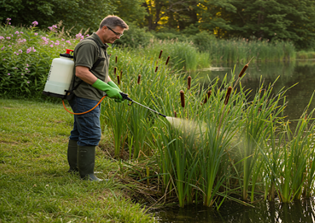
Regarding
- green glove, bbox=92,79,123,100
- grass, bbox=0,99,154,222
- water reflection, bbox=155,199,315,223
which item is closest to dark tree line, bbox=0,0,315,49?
grass, bbox=0,99,154,222

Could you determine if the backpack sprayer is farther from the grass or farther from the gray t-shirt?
the grass

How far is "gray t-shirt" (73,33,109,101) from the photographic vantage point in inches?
129

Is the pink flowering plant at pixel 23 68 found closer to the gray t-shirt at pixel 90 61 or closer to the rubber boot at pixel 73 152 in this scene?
the rubber boot at pixel 73 152

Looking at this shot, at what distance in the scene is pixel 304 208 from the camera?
340 cm

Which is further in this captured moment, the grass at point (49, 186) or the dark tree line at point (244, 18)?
the dark tree line at point (244, 18)

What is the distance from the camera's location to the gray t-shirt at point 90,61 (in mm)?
3268

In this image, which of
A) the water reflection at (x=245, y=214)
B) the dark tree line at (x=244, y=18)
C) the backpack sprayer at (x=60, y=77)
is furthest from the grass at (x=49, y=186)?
the dark tree line at (x=244, y=18)

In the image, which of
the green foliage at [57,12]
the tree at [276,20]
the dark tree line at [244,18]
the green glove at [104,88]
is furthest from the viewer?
the tree at [276,20]

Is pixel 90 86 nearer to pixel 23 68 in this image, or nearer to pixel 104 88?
pixel 104 88

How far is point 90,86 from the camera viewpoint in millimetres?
3438

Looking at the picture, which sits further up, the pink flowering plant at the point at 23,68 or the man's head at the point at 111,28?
the man's head at the point at 111,28

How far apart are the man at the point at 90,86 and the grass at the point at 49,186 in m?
0.31

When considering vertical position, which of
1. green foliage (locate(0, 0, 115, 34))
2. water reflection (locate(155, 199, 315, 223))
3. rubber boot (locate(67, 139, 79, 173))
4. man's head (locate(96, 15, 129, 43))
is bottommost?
water reflection (locate(155, 199, 315, 223))

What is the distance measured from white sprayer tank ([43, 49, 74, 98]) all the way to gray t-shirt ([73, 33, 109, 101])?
0.09 meters
